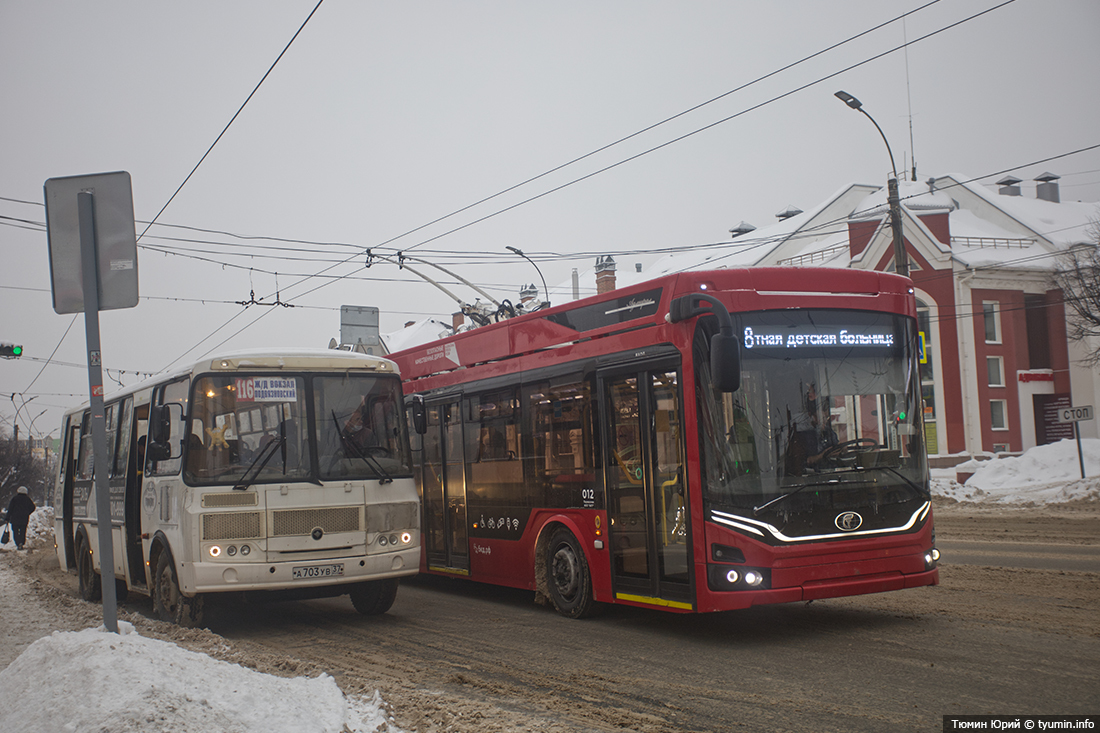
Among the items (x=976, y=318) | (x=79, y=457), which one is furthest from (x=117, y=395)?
(x=976, y=318)

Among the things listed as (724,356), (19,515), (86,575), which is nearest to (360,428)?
(724,356)

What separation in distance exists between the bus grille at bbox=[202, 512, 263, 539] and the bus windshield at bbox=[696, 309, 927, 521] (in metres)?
4.59

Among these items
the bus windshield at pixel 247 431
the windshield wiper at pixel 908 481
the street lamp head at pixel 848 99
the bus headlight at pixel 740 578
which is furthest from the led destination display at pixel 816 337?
the street lamp head at pixel 848 99

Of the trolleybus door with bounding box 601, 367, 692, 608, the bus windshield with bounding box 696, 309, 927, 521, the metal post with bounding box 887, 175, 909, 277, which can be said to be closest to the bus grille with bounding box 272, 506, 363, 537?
the trolleybus door with bounding box 601, 367, 692, 608

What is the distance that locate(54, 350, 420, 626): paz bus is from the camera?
31.9 ft

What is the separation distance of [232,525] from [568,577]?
349 centimetres

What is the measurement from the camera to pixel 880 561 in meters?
8.41

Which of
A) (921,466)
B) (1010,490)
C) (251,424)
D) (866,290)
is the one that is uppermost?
(866,290)

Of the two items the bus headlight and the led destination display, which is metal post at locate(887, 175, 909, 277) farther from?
the bus headlight

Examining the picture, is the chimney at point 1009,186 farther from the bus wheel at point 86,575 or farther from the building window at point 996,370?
the bus wheel at point 86,575

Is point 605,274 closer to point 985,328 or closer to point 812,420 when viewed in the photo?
point 985,328

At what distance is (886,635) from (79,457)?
38.9ft

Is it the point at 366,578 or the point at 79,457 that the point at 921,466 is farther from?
the point at 79,457

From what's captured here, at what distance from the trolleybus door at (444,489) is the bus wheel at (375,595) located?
1.61 meters
